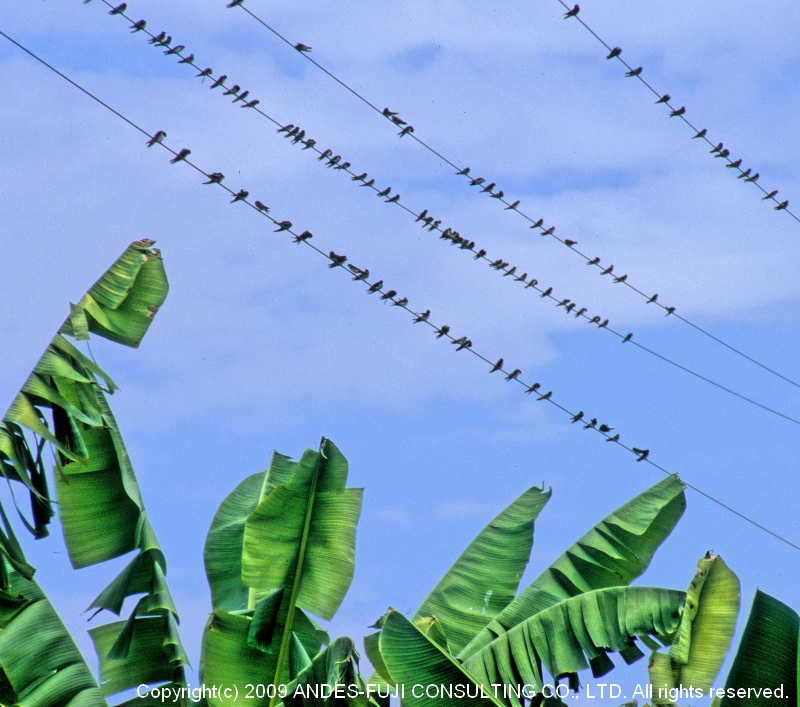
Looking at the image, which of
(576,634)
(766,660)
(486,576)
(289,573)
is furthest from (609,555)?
(289,573)

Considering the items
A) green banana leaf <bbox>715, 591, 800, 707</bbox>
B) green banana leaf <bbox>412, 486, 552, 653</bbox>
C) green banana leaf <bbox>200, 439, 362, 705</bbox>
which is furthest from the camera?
green banana leaf <bbox>412, 486, 552, 653</bbox>

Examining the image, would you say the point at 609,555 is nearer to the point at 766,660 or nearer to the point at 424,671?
the point at 766,660

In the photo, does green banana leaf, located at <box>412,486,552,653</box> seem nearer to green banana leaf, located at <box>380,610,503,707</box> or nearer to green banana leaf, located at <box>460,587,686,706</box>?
green banana leaf, located at <box>460,587,686,706</box>

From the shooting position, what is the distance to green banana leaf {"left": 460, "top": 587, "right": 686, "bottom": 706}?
8.41 m

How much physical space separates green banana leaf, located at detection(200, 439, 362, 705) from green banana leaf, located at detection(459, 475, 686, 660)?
144 centimetres

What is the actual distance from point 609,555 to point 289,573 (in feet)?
9.27

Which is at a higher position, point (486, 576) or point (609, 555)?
point (609, 555)

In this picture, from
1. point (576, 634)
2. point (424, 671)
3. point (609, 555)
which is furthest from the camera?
point (609, 555)

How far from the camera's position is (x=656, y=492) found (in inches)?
394

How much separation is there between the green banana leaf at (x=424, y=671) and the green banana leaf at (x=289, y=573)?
1.17 m

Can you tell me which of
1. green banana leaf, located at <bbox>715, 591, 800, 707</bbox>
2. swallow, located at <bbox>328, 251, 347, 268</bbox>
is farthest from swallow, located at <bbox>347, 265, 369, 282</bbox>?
green banana leaf, located at <bbox>715, 591, 800, 707</bbox>

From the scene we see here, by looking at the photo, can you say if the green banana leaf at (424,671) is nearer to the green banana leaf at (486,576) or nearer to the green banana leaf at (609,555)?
the green banana leaf at (609,555)

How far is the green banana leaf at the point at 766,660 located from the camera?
271 inches

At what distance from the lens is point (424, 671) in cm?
723
